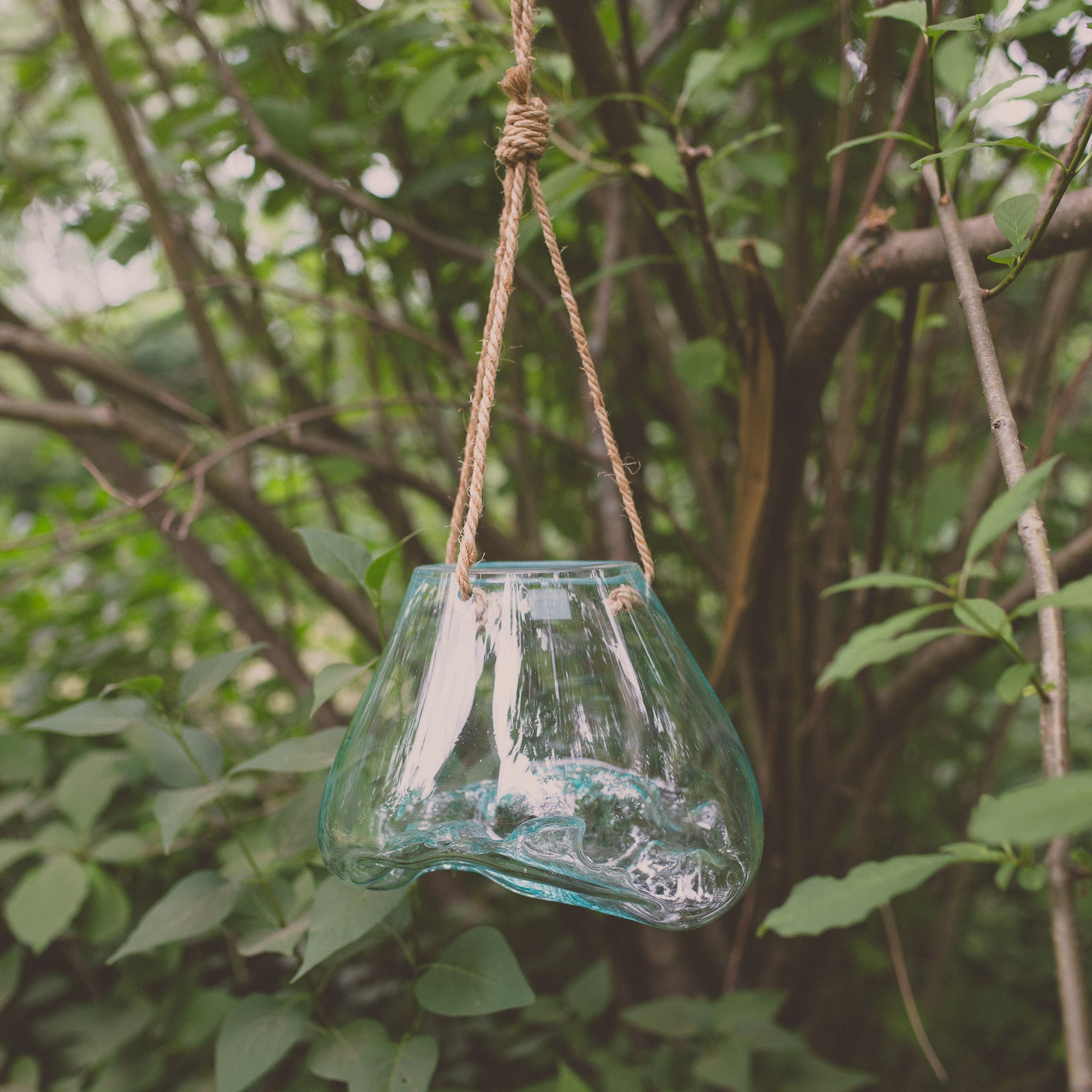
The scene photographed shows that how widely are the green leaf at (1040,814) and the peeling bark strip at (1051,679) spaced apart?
2.2 inches

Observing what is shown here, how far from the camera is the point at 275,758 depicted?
2.00ft

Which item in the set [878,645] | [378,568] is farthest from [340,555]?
[878,645]

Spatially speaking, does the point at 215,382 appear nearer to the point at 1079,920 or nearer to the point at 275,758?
the point at 275,758

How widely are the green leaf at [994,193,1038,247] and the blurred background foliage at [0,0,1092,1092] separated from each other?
5cm

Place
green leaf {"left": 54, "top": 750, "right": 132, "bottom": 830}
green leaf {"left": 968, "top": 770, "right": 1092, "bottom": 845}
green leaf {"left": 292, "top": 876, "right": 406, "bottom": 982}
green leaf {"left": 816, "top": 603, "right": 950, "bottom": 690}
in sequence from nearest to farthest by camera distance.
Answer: green leaf {"left": 968, "top": 770, "right": 1092, "bottom": 845} → green leaf {"left": 816, "top": 603, "right": 950, "bottom": 690} → green leaf {"left": 292, "top": 876, "right": 406, "bottom": 982} → green leaf {"left": 54, "top": 750, "right": 132, "bottom": 830}

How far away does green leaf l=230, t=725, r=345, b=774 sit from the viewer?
600 millimetres

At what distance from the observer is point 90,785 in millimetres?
947

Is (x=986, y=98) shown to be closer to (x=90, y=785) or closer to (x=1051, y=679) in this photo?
(x=1051, y=679)

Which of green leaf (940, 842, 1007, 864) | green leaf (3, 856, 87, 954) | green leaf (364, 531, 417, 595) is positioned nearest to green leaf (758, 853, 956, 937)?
green leaf (940, 842, 1007, 864)

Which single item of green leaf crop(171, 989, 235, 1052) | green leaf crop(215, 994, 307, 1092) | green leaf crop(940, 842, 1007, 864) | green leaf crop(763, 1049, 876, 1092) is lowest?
green leaf crop(763, 1049, 876, 1092)

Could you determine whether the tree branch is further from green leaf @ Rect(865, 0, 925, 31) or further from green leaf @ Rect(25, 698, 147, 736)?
green leaf @ Rect(865, 0, 925, 31)

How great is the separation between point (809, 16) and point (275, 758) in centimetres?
93

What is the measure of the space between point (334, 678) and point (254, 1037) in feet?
0.94

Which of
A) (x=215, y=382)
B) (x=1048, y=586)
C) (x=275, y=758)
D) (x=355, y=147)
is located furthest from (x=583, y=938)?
(x=355, y=147)
